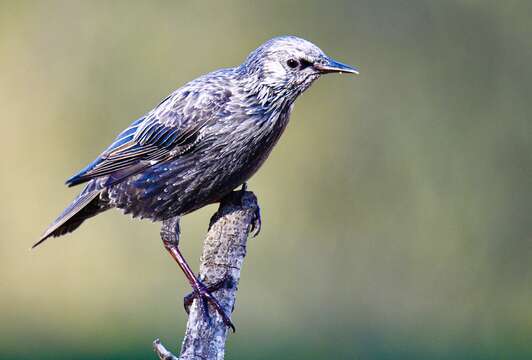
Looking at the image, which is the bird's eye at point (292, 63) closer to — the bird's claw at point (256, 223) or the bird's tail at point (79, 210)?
the bird's claw at point (256, 223)

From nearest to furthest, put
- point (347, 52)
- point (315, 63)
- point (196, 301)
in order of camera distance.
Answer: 1. point (196, 301)
2. point (315, 63)
3. point (347, 52)

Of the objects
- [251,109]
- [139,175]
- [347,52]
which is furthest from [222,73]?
[347,52]

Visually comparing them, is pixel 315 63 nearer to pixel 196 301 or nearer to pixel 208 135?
pixel 208 135

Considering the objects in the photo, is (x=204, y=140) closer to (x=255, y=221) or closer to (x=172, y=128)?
(x=172, y=128)

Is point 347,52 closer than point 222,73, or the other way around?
point 222,73

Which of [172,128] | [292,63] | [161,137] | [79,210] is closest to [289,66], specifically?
[292,63]

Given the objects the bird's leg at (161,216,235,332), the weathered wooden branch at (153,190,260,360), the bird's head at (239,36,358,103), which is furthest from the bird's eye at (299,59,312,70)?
the bird's leg at (161,216,235,332)
